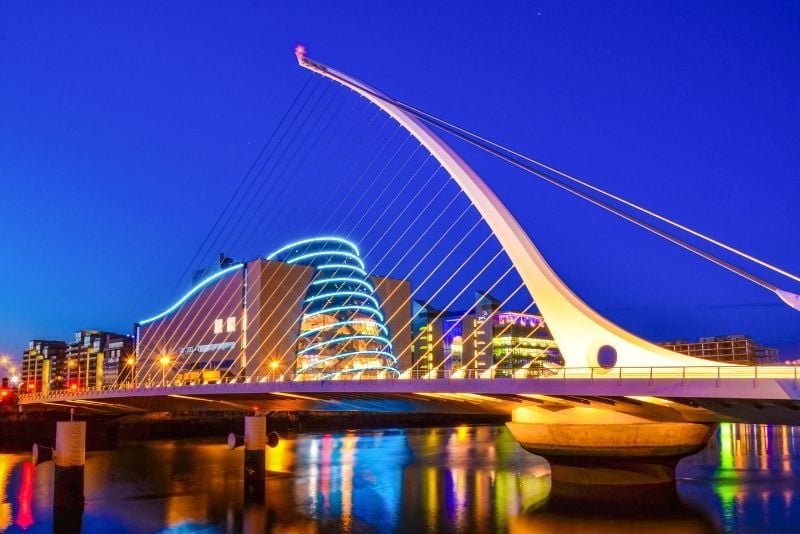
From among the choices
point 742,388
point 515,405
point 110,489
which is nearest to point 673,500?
point 515,405

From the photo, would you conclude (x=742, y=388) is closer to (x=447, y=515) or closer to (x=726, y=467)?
(x=447, y=515)

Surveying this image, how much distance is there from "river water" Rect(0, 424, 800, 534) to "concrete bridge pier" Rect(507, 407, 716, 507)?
84 cm

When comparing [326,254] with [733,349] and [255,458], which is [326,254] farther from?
[733,349]

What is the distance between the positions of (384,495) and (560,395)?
958cm

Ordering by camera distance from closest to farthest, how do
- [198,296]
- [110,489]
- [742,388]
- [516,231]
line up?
1. [742,388]
2. [516,231]
3. [110,489]
4. [198,296]

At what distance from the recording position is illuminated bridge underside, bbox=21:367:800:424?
17.3m

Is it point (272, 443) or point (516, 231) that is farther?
point (272, 443)

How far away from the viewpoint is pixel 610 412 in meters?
23.2

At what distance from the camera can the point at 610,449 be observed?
2292 cm

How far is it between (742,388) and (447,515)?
9904 millimetres

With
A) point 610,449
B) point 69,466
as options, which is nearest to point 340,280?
point 69,466

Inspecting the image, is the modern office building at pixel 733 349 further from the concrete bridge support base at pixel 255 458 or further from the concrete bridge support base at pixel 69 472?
the concrete bridge support base at pixel 69 472

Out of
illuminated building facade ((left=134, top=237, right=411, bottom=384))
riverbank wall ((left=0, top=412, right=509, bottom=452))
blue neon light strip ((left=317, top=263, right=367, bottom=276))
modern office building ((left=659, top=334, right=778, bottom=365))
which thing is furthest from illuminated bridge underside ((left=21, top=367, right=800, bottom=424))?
modern office building ((left=659, top=334, right=778, bottom=365))

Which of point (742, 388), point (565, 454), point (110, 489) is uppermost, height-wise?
point (742, 388)
